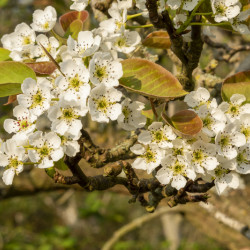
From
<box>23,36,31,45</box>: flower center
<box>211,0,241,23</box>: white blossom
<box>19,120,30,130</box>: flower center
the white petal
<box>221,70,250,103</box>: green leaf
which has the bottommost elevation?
the white petal

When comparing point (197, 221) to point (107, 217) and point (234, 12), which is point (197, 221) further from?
point (107, 217)

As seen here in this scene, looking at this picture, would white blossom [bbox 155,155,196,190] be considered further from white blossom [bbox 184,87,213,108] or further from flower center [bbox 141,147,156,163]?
white blossom [bbox 184,87,213,108]

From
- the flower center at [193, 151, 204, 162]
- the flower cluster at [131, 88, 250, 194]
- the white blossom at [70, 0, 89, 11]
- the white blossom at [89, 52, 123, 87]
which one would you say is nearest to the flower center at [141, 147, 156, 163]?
the flower cluster at [131, 88, 250, 194]

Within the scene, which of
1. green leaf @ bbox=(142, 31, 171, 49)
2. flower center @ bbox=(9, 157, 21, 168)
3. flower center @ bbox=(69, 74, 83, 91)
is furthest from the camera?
green leaf @ bbox=(142, 31, 171, 49)

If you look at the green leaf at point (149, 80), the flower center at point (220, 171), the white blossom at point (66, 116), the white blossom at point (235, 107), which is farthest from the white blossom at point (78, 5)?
the flower center at point (220, 171)

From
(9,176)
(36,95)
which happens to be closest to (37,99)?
(36,95)

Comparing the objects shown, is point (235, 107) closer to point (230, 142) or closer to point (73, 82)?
point (230, 142)

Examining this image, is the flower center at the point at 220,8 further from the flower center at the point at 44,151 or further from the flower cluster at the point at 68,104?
the flower center at the point at 44,151

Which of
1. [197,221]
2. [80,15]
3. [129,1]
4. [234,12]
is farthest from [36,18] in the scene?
[197,221]

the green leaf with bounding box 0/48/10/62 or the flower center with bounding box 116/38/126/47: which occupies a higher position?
the green leaf with bounding box 0/48/10/62
